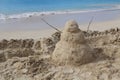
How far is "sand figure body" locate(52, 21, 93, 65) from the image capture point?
4520 mm

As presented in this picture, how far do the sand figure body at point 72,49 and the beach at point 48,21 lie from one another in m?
5.09

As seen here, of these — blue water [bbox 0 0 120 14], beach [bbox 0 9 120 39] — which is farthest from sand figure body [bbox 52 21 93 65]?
blue water [bbox 0 0 120 14]

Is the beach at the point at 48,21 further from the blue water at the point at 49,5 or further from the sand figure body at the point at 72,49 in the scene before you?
the sand figure body at the point at 72,49

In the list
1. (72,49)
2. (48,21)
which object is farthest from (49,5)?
(72,49)

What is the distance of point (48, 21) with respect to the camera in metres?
12.6

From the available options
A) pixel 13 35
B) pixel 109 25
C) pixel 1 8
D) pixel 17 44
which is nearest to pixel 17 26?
pixel 13 35

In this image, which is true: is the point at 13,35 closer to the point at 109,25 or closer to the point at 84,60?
the point at 109,25

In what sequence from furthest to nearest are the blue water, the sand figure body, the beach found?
1. the blue water
2. the beach
3. the sand figure body

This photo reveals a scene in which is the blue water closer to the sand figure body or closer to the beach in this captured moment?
the beach

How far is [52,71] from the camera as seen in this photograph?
4.49 m

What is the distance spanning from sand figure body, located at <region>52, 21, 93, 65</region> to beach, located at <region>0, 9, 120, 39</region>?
16.7 feet

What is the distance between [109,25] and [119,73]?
23.0 ft

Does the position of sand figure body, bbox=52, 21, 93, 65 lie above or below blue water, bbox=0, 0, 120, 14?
below

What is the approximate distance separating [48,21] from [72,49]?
26.6 ft
